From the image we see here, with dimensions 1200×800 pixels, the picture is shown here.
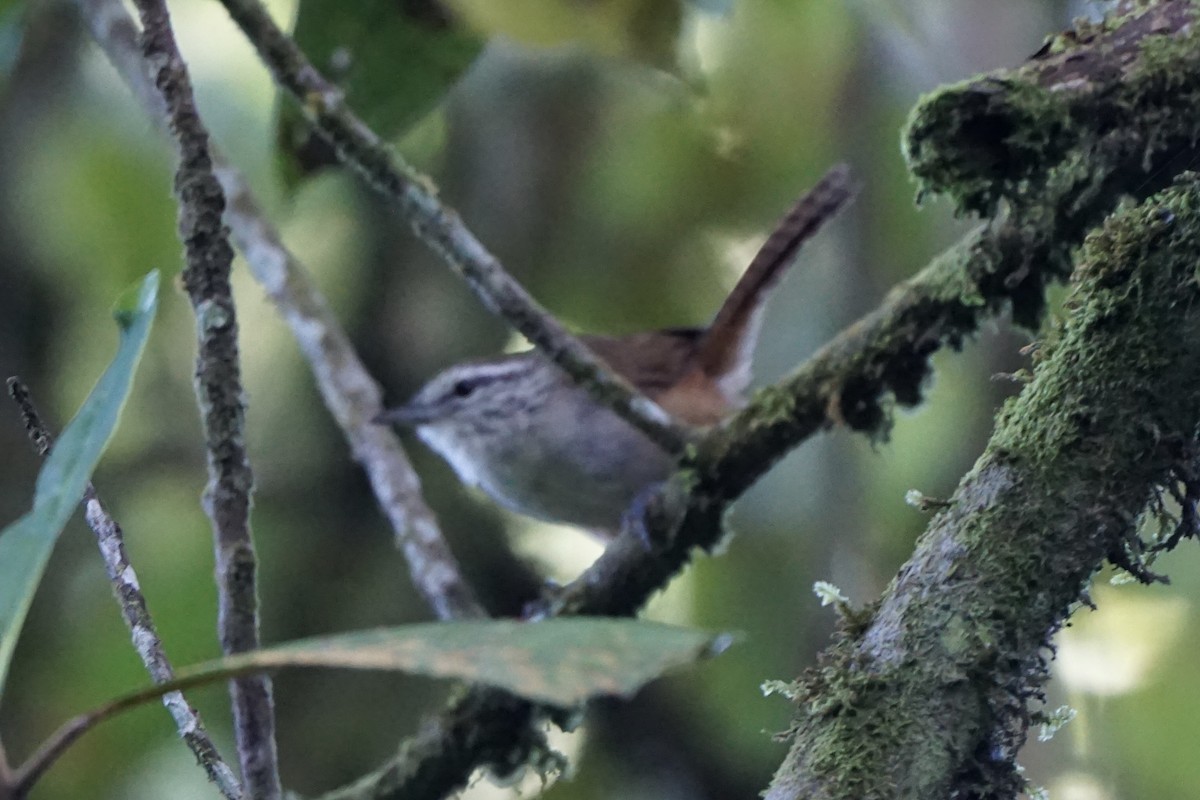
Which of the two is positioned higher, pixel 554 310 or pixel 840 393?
pixel 554 310

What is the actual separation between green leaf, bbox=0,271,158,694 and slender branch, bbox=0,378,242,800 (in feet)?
0.74

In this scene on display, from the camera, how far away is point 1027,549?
0.79 meters

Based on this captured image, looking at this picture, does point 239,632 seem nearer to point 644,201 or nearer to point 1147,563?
point 1147,563

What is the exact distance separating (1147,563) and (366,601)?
4.60 feet

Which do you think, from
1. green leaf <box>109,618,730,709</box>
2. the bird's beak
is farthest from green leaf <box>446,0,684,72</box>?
green leaf <box>109,618,730,709</box>

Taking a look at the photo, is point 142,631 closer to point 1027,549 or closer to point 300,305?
point 1027,549

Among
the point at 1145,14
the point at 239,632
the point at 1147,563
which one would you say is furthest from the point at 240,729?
the point at 1145,14

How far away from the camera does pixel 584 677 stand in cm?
53

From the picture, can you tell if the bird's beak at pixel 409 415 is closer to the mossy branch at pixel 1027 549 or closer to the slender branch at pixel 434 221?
the slender branch at pixel 434 221

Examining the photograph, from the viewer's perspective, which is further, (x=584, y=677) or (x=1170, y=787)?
(x=1170, y=787)

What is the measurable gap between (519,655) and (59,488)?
0.30 metres

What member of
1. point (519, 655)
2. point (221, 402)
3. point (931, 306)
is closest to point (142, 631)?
point (221, 402)

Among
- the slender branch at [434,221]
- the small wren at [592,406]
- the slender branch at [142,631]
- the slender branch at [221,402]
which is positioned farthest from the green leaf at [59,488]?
the small wren at [592,406]

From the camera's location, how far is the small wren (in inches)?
74.0
